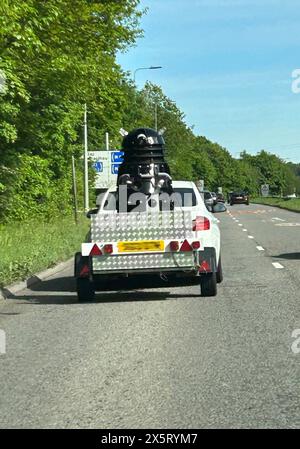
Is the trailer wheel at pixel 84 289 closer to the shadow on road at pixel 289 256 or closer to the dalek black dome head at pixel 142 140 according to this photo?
the dalek black dome head at pixel 142 140

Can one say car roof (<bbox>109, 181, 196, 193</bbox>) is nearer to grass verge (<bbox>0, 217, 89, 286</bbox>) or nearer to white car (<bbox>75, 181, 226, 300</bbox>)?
white car (<bbox>75, 181, 226, 300</bbox>)

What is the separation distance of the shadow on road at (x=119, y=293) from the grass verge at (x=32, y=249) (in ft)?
2.18

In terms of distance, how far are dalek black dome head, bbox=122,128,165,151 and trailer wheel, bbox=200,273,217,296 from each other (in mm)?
3431

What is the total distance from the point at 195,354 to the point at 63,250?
1139 cm

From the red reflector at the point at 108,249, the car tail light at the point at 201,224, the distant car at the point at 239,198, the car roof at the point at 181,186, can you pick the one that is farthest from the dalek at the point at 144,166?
the distant car at the point at 239,198

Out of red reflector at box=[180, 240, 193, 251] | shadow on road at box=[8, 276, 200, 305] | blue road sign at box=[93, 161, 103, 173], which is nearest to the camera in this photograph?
red reflector at box=[180, 240, 193, 251]

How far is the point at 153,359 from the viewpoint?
265 inches

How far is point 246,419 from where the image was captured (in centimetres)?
482

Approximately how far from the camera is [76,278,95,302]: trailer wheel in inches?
417

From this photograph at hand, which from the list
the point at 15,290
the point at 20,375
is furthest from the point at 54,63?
the point at 20,375

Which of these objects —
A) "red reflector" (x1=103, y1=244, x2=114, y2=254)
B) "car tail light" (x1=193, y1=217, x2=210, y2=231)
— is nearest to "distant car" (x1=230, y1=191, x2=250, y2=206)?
"car tail light" (x1=193, y1=217, x2=210, y2=231)

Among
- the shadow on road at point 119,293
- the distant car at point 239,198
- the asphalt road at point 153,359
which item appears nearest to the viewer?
the asphalt road at point 153,359

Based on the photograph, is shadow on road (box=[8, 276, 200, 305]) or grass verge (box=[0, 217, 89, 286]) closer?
shadow on road (box=[8, 276, 200, 305])

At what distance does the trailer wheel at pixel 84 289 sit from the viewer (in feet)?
34.8
